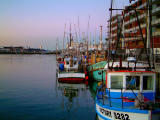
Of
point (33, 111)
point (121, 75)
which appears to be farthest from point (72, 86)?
point (121, 75)

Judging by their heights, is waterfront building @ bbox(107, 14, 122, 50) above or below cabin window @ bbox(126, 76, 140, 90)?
above

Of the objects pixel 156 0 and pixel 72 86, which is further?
pixel 156 0

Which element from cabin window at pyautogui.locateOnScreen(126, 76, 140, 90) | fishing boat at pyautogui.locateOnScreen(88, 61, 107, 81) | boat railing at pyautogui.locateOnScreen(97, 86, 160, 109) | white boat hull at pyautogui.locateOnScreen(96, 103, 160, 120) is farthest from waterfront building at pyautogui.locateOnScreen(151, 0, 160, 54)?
white boat hull at pyautogui.locateOnScreen(96, 103, 160, 120)

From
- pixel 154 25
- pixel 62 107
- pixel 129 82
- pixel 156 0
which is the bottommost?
pixel 62 107

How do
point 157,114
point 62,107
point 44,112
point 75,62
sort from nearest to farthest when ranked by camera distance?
point 157,114, point 44,112, point 62,107, point 75,62

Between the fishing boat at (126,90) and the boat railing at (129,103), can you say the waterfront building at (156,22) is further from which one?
the boat railing at (129,103)

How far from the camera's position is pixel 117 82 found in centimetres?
1265

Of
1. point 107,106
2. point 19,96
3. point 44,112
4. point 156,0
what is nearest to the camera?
point 107,106

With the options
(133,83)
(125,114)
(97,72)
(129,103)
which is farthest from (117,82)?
(97,72)

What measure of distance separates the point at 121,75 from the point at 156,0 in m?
45.6

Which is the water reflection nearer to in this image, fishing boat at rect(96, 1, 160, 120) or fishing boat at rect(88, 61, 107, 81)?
fishing boat at rect(88, 61, 107, 81)

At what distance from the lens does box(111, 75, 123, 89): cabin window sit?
1251 cm

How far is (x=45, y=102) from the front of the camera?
2066 cm

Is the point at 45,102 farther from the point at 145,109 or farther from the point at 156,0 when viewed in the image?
the point at 156,0
